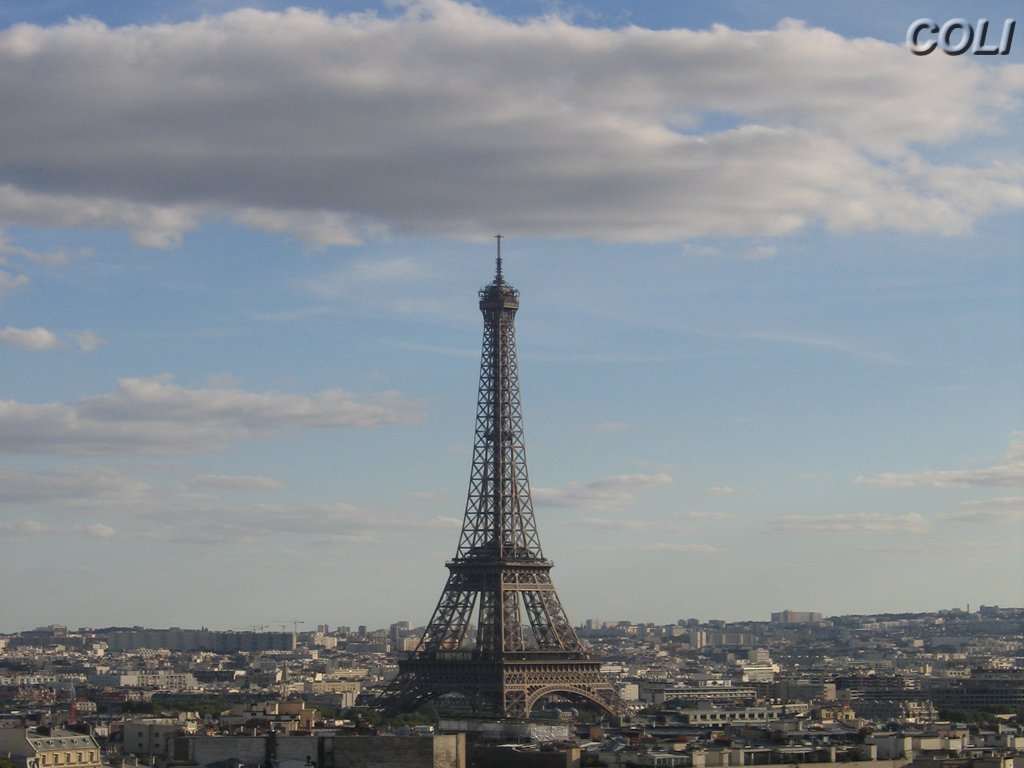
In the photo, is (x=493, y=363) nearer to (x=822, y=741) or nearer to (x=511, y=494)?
(x=511, y=494)

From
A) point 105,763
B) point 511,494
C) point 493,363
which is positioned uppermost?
point 493,363

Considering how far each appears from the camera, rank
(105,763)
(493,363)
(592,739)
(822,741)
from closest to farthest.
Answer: (105,763) → (822,741) → (592,739) → (493,363)

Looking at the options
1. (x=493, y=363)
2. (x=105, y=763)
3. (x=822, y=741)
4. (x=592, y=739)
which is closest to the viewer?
(x=105, y=763)

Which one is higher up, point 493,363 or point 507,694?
point 493,363

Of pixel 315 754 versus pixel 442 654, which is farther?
pixel 442 654

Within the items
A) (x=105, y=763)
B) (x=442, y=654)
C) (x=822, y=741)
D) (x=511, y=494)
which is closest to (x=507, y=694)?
(x=442, y=654)

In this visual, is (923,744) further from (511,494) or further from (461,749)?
(511,494)

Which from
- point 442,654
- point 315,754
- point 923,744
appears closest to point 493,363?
point 442,654
